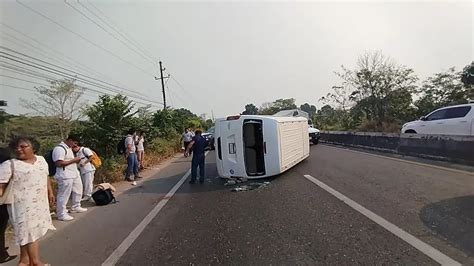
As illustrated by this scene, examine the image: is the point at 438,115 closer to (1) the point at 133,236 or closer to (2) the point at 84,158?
(2) the point at 84,158

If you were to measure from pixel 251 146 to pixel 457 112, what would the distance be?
29.4 ft

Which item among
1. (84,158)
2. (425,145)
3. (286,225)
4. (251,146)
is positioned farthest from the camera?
(425,145)

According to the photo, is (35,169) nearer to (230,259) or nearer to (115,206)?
(230,259)

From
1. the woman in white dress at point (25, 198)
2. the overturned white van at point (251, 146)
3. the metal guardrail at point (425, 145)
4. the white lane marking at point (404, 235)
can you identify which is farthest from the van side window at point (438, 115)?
the woman in white dress at point (25, 198)

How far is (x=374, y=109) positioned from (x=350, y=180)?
92.9 feet

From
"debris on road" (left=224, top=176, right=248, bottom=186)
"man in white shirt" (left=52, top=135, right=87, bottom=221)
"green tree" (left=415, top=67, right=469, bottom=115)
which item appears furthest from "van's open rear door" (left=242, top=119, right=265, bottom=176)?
"green tree" (left=415, top=67, right=469, bottom=115)

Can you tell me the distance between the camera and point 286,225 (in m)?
6.25

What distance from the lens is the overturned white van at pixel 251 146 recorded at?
11297mm

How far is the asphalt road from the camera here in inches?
193

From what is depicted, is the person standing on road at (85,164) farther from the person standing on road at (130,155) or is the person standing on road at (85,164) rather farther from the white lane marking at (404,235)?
the white lane marking at (404,235)

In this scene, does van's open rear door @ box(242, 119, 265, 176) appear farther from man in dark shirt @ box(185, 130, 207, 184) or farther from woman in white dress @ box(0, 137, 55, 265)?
woman in white dress @ box(0, 137, 55, 265)

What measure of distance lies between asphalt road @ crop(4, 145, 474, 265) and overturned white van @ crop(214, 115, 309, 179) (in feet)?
3.27

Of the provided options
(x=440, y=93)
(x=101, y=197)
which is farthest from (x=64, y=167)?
(x=440, y=93)

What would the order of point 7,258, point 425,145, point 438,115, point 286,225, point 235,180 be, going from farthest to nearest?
point 438,115
point 425,145
point 235,180
point 286,225
point 7,258
